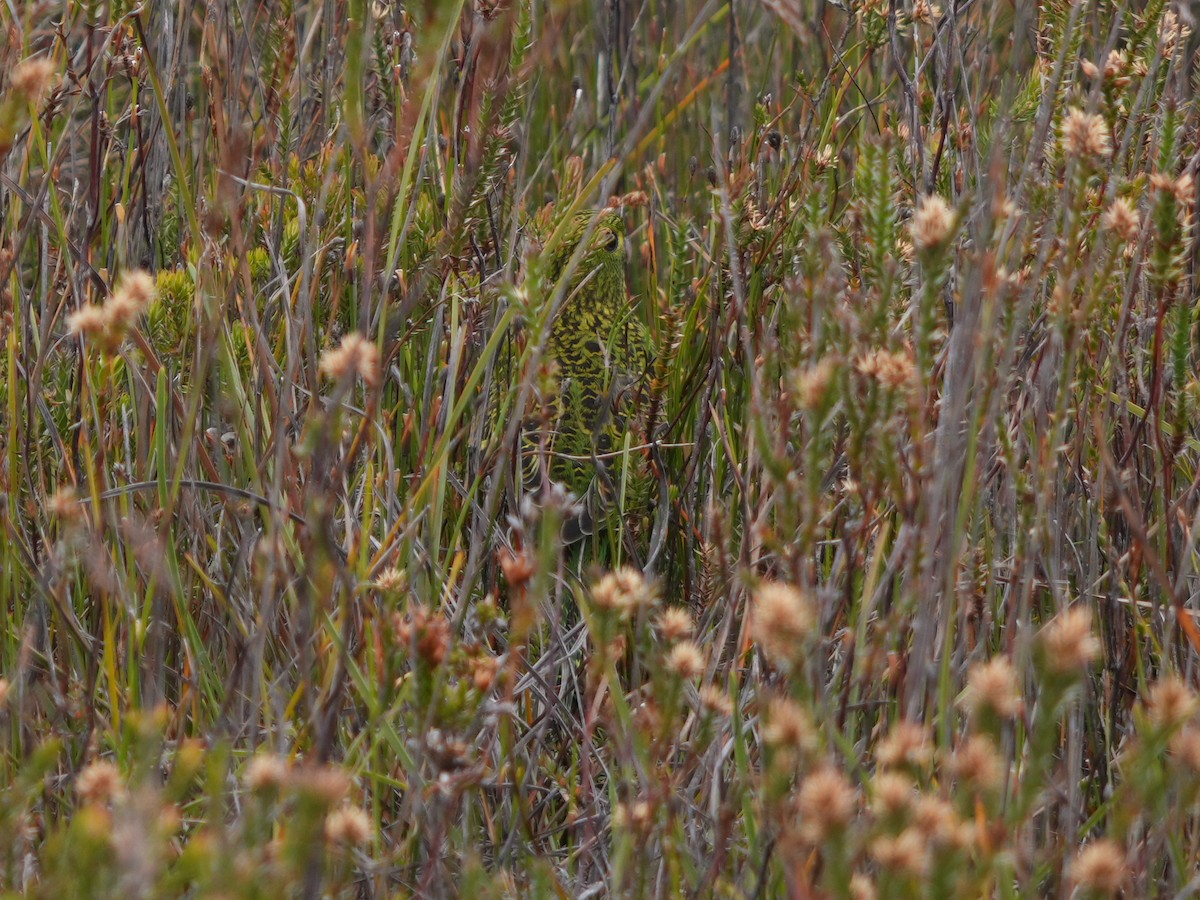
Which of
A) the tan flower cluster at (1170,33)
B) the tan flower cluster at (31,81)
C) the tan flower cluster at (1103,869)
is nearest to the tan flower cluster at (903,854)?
the tan flower cluster at (1103,869)

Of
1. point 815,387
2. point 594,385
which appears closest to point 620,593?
point 815,387

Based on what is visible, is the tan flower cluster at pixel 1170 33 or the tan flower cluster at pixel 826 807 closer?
the tan flower cluster at pixel 826 807

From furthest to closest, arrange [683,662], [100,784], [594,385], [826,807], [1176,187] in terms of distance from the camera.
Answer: [594,385]
[1176,187]
[683,662]
[100,784]
[826,807]

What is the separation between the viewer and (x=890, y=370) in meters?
1.08

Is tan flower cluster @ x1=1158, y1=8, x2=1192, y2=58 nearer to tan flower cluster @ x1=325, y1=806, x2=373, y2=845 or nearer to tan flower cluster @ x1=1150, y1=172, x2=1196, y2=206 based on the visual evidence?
tan flower cluster @ x1=1150, y1=172, x2=1196, y2=206

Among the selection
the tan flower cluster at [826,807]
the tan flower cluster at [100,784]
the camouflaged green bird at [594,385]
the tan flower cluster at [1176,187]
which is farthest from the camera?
the camouflaged green bird at [594,385]

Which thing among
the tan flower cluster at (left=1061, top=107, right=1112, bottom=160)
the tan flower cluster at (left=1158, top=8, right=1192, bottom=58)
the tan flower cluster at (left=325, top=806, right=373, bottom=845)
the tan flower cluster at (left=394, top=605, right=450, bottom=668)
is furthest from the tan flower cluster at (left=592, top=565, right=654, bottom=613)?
the tan flower cluster at (left=1158, top=8, right=1192, bottom=58)

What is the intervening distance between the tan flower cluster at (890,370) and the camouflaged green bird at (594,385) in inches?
41.3

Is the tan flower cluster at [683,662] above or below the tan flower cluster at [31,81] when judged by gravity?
below

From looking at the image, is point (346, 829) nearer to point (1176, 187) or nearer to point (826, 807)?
point (826, 807)

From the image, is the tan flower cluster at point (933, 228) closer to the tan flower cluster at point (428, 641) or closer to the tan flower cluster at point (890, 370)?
the tan flower cluster at point (890, 370)

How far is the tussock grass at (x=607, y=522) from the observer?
1035 millimetres

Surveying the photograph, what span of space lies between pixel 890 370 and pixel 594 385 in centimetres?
151

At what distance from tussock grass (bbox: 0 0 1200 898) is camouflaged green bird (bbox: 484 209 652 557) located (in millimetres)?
75
